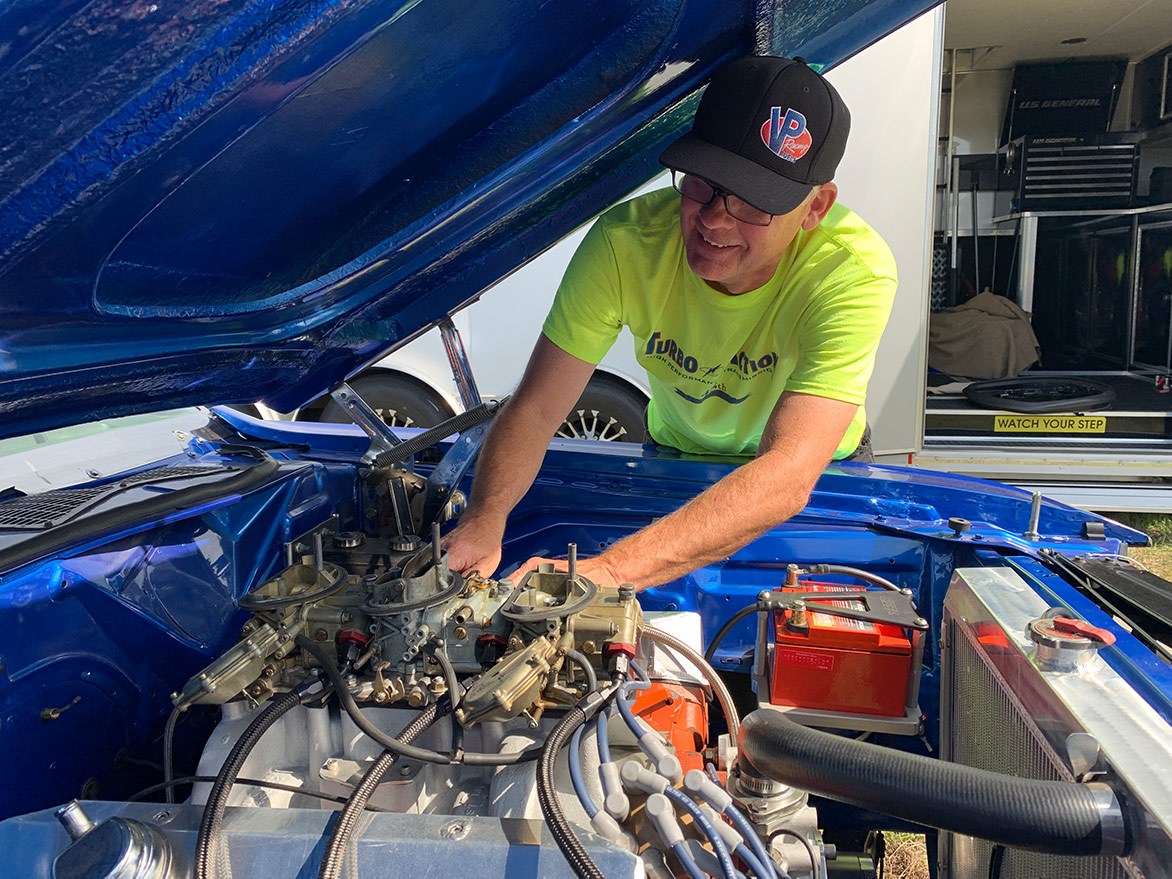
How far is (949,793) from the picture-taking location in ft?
2.67

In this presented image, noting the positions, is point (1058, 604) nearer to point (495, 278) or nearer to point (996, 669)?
point (996, 669)

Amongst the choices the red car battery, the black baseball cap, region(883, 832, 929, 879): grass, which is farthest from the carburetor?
region(883, 832, 929, 879): grass

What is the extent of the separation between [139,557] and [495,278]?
819 mm

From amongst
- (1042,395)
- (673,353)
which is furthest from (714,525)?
(1042,395)

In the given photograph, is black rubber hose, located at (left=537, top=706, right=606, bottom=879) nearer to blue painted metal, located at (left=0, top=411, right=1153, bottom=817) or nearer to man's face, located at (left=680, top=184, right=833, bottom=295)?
blue painted metal, located at (left=0, top=411, right=1153, bottom=817)

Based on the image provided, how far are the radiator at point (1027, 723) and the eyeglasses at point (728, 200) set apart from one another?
79cm

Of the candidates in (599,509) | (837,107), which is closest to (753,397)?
(599,509)

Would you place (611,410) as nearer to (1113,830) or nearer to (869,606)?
(869,606)

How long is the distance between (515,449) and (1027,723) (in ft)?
3.92

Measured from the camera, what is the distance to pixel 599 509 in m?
2.06

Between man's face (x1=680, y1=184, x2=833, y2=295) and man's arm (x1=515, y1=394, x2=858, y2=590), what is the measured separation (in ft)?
1.03

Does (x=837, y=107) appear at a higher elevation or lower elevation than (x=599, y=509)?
higher

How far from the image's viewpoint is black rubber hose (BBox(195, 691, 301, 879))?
32.8 inches

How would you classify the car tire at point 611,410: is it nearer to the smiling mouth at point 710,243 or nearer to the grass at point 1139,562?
the grass at point 1139,562
